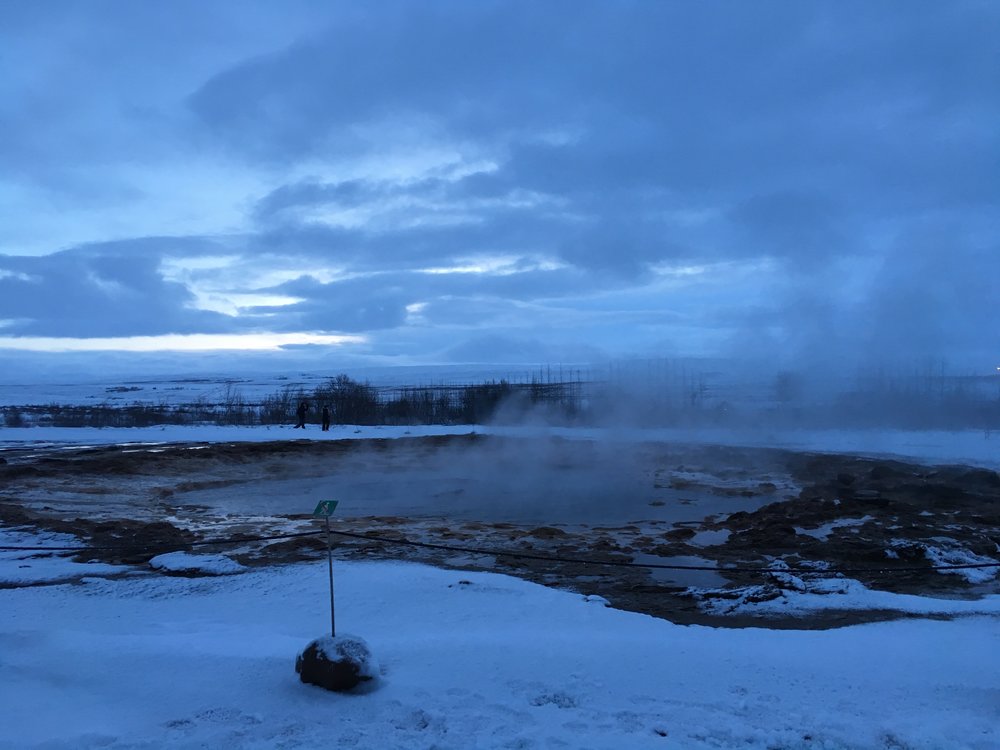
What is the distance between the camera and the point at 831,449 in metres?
23.8

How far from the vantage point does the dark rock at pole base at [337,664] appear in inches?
191

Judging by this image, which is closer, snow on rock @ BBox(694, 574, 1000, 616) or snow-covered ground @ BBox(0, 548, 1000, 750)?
snow-covered ground @ BBox(0, 548, 1000, 750)

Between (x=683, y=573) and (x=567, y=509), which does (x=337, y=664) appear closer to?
(x=683, y=573)

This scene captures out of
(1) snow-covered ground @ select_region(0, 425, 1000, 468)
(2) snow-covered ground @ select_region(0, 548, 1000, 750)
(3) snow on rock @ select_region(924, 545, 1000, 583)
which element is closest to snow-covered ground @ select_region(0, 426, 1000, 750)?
(2) snow-covered ground @ select_region(0, 548, 1000, 750)

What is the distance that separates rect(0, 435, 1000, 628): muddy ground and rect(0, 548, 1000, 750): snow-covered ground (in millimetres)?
916

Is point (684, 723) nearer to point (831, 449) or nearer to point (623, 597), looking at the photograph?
point (623, 597)

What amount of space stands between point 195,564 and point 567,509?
7611 millimetres

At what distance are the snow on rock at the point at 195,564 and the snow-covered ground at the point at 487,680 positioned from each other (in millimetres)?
1302

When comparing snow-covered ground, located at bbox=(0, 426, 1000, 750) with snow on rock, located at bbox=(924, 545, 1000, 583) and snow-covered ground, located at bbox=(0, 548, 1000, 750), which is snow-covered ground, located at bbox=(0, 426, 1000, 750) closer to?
snow-covered ground, located at bbox=(0, 548, 1000, 750)

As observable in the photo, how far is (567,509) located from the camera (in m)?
14.4

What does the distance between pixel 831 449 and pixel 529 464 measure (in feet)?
33.6

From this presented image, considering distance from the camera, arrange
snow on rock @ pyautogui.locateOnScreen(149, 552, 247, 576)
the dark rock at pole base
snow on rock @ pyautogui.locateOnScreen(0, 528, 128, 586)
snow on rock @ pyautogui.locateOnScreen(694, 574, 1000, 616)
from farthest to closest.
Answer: snow on rock @ pyautogui.locateOnScreen(149, 552, 247, 576)
snow on rock @ pyautogui.locateOnScreen(0, 528, 128, 586)
snow on rock @ pyautogui.locateOnScreen(694, 574, 1000, 616)
the dark rock at pole base

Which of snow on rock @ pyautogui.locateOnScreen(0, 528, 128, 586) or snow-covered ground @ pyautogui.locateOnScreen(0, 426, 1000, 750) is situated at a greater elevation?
snow on rock @ pyautogui.locateOnScreen(0, 528, 128, 586)

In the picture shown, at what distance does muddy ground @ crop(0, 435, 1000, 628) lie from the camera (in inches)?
343
